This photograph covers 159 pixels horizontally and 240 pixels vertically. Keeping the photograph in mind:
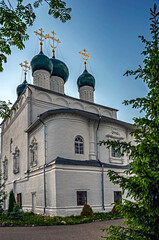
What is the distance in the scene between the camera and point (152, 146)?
4500 millimetres

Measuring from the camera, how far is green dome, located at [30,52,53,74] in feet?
67.4

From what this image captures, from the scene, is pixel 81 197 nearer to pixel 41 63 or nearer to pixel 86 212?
pixel 86 212

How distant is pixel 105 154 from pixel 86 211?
198 inches

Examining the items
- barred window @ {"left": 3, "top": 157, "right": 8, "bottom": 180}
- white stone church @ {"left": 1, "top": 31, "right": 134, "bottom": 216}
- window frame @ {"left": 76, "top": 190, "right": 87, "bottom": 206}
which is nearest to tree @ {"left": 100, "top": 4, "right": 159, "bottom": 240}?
white stone church @ {"left": 1, "top": 31, "right": 134, "bottom": 216}

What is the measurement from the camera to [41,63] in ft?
67.3

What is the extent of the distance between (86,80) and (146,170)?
2042cm

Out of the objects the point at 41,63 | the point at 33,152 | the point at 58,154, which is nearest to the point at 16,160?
the point at 33,152

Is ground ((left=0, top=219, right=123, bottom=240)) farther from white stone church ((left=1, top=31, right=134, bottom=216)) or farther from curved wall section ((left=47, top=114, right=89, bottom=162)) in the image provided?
curved wall section ((left=47, top=114, right=89, bottom=162))

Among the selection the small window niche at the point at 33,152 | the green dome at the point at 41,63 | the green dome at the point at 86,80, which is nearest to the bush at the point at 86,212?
the small window niche at the point at 33,152

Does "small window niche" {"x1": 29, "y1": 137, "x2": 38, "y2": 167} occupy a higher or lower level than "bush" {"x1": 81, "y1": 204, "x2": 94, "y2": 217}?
higher

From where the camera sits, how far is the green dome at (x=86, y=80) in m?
24.0

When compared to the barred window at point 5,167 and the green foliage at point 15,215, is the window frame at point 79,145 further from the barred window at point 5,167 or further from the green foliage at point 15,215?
Answer: the barred window at point 5,167

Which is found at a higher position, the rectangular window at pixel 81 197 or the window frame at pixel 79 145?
the window frame at pixel 79 145

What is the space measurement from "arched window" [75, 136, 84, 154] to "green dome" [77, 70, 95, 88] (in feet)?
33.2
